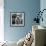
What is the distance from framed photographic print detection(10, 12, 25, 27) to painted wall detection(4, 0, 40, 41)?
0.41 ft

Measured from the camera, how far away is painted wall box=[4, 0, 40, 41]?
5.73 meters

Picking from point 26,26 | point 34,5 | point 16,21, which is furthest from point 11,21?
point 34,5

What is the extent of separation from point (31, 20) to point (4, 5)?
127 cm

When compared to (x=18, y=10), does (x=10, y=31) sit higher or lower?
lower

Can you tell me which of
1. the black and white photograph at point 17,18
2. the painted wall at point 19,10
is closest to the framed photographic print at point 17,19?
the black and white photograph at point 17,18

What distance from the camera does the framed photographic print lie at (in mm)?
5771

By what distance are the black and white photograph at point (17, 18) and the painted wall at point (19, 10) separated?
0.41 feet

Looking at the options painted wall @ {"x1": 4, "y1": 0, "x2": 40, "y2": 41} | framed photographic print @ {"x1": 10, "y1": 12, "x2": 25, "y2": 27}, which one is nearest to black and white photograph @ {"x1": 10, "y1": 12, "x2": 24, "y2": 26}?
framed photographic print @ {"x1": 10, "y1": 12, "x2": 25, "y2": 27}

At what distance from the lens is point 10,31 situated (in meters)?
5.78

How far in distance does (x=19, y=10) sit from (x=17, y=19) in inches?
15.1

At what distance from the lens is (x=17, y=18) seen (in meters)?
5.81

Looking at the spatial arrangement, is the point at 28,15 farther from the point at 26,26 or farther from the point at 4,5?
the point at 4,5

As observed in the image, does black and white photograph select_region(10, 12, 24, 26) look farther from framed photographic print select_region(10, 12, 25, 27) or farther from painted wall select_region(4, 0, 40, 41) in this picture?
painted wall select_region(4, 0, 40, 41)

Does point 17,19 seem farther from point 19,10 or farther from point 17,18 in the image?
point 19,10
